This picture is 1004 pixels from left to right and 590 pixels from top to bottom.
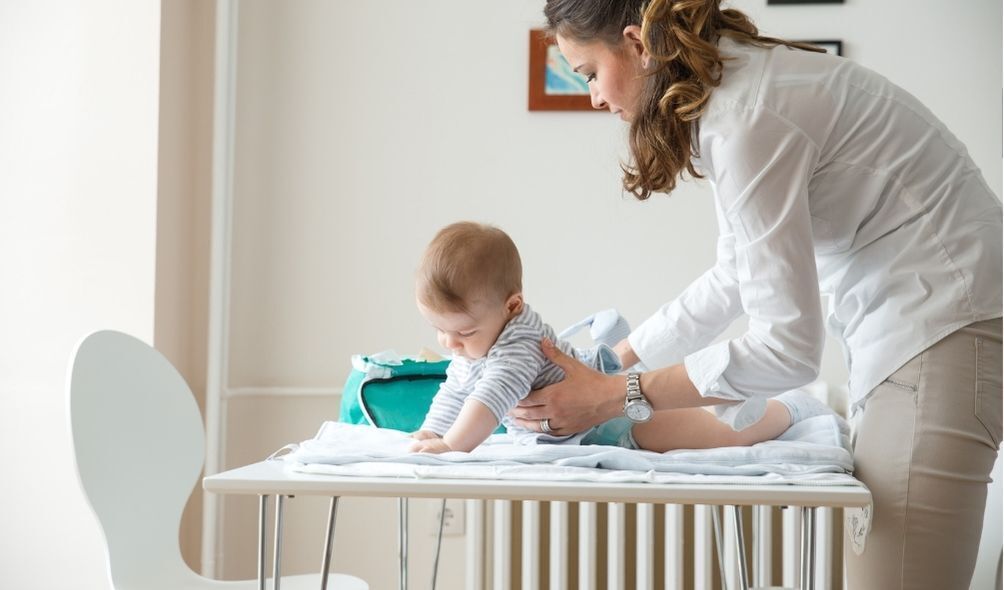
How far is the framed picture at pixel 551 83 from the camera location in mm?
2600

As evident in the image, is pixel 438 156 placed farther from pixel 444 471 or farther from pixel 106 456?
pixel 444 471

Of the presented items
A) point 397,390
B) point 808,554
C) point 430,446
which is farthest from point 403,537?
point 808,554

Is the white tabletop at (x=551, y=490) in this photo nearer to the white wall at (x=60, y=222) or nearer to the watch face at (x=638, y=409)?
the watch face at (x=638, y=409)

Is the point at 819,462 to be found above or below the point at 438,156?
below

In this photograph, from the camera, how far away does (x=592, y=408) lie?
4.22 ft

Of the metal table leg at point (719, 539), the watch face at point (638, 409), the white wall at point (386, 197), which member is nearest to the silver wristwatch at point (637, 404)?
the watch face at point (638, 409)

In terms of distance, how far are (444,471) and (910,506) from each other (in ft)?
1.71

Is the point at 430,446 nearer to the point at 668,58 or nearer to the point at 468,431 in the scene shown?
the point at 468,431

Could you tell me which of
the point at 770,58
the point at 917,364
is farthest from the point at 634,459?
the point at 770,58

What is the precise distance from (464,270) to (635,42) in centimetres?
39

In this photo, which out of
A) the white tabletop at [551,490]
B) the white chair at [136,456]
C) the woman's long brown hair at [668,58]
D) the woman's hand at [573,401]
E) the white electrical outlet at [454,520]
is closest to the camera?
the white tabletop at [551,490]

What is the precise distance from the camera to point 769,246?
1134 mm

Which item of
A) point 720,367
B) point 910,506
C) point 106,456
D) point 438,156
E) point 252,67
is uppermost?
point 252,67

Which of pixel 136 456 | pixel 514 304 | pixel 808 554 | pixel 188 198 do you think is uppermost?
pixel 188 198
